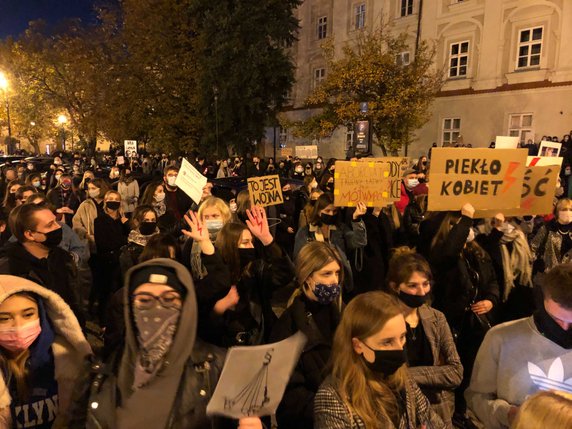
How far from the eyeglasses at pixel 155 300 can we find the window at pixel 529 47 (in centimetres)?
2303

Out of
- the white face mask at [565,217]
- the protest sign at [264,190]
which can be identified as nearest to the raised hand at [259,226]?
the protest sign at [264,190]

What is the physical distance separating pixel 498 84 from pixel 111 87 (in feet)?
61.0

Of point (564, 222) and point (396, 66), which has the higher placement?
point (396, 66)

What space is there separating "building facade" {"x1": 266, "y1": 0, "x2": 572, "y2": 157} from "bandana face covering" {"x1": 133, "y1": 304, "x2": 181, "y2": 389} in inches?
871

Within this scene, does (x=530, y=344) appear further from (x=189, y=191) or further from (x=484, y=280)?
(x=189, y=191)

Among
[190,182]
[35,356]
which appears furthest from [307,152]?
[35,356]

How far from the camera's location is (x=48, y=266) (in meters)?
3.70

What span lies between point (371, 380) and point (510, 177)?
120 inches

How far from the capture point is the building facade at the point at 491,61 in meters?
19.9

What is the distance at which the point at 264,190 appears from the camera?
6.79m

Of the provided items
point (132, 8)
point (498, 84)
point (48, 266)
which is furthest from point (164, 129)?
point (48, 266)

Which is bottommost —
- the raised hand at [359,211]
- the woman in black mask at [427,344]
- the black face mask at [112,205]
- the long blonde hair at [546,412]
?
the woman in black mask at [427,344]

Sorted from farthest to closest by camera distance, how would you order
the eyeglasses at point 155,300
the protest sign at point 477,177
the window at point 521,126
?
the window at point 521,126, the protest sign at point 477,177, the eyeglasses at point 155,300

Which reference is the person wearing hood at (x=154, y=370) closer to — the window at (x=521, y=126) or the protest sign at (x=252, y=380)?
the protest sign at (x=252, y=380)
